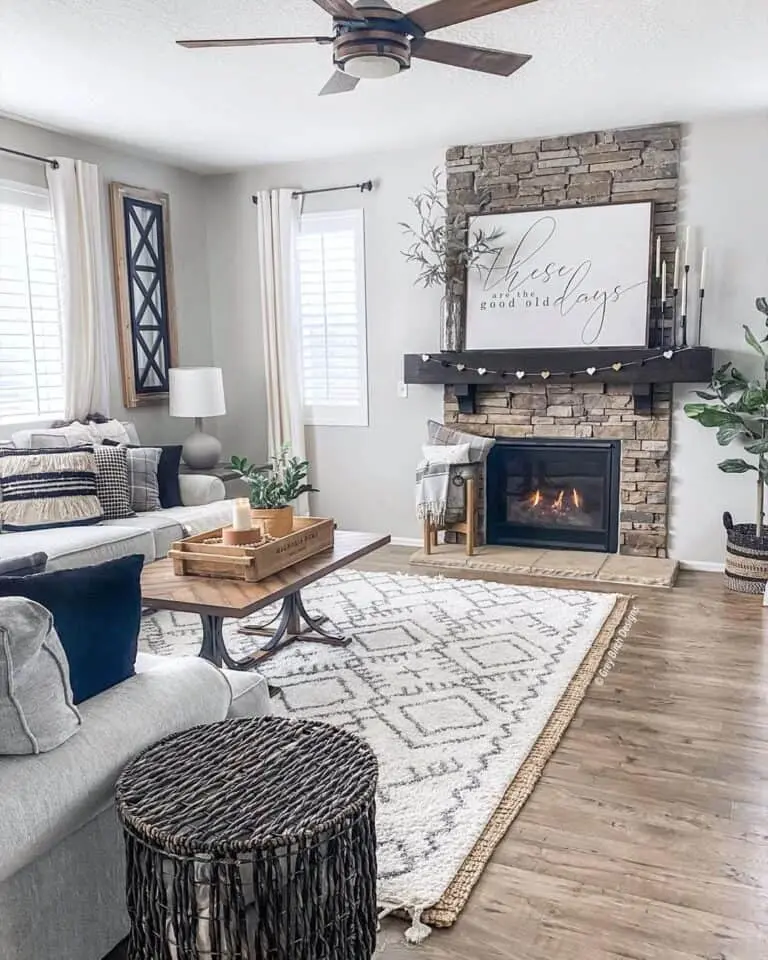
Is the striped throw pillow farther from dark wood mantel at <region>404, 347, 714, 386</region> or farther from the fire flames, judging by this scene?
the fire flames

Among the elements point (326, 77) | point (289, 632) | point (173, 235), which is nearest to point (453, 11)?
point (326, 77)

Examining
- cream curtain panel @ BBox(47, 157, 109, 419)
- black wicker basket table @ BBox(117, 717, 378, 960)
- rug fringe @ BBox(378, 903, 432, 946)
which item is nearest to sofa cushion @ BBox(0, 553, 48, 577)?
black wicker basket table @ BBox(117, 717, 378, 960)

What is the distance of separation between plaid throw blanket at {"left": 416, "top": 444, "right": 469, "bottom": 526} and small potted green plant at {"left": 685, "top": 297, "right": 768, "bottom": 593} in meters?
1.45

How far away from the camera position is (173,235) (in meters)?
6.04

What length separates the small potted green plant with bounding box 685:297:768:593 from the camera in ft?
15.1

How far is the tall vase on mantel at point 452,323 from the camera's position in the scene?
18.2 ft

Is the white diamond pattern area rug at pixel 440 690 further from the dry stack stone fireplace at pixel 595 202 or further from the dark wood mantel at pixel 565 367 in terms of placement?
the dark wood mantel at pixel 565 367

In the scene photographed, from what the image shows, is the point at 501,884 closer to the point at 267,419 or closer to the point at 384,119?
the point at 384,119

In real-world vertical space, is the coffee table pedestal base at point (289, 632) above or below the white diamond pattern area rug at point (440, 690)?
above

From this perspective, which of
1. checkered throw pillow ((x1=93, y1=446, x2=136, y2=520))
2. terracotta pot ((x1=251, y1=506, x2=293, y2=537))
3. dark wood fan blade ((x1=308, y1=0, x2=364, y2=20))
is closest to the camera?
dark wood fan blade ((x1=308, y1=0, x2=364, y2=20))

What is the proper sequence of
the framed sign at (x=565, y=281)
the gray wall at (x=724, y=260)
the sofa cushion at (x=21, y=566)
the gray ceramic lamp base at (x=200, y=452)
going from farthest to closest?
the gray ceramic lamp base at (x=200, y=452)
the framed sign at (x=565, y=281)
the gray wall at (x=724, y=260)
the sofa cushion at (x=21, y=566)

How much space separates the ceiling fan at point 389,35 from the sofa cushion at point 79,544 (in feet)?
7.32

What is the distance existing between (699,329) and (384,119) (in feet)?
7.34

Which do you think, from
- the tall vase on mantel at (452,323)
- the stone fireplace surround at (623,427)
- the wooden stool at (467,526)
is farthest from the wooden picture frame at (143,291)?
the stone fireplace surround at (623,427)
